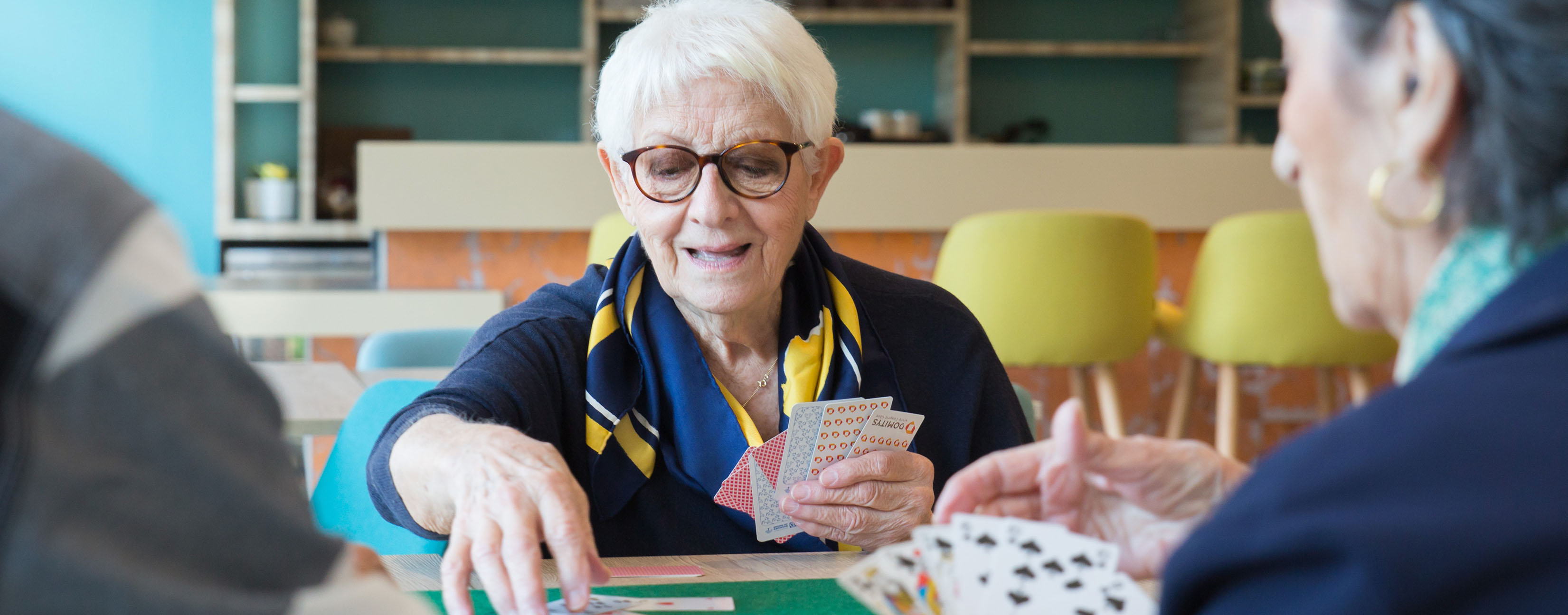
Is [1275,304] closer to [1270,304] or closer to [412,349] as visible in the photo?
[1270,304]

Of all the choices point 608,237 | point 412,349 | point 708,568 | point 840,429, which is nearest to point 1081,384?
point 608,237

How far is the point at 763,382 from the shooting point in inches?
63.1

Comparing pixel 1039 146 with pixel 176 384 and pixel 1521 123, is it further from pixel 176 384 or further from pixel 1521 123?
pixel 176 384

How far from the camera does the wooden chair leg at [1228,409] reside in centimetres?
347

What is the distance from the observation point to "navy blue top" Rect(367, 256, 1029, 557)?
1307mm

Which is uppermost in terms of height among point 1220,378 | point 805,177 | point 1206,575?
point 805,177

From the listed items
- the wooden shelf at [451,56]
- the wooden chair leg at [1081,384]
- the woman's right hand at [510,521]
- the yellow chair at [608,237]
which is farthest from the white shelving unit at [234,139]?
the woman's right hand at [510,521]

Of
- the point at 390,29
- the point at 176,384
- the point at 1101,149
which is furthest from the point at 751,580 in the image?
the point at 390,29

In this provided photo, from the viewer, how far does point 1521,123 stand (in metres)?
0.56

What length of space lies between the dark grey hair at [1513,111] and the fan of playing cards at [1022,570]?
13.7 inches

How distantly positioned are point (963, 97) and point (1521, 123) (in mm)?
5713

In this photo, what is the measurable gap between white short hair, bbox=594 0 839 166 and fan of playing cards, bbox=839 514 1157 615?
78 centimetres

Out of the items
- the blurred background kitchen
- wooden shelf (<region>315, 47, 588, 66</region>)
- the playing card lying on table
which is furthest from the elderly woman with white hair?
wooden shelf (<region>315, 47, 588, 66</region>)

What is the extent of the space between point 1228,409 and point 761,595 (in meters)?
2.79
